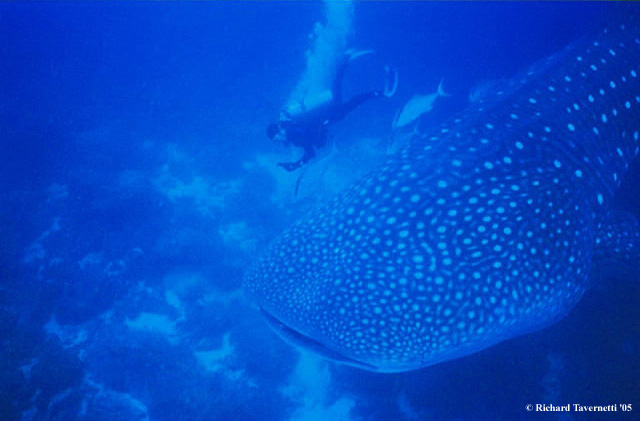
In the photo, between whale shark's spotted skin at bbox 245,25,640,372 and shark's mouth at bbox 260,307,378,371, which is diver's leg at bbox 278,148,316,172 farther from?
shark's mouth at bbox 260,307,378,371

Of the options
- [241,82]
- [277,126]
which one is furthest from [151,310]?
[241,82]

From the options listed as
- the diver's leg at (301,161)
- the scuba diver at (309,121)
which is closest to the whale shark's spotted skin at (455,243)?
the diver's leg at (301,161)

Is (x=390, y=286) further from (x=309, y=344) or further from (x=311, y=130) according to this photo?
(x=311, y=130)

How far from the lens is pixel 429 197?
12.4 ft

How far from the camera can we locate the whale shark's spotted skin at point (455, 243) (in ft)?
10.5

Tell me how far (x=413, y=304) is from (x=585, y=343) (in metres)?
4.41

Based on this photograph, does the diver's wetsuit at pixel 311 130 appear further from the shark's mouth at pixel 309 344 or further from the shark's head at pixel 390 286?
the shark's mouth at pixel 309 344

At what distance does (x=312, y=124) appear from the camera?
1190 centimetres

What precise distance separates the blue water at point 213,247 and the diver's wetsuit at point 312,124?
81cm

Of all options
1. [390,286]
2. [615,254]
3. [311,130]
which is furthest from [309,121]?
[390,286]

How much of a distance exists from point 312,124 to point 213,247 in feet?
15.7

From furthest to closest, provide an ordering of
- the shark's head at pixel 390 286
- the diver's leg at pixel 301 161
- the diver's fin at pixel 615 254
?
the diver's leg at pixel 301 161
the diver's fin at pixel 615 254
the shark's head at pixel 390 286

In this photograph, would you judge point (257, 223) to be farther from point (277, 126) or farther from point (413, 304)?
point (413, 304)

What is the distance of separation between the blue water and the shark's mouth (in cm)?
338
